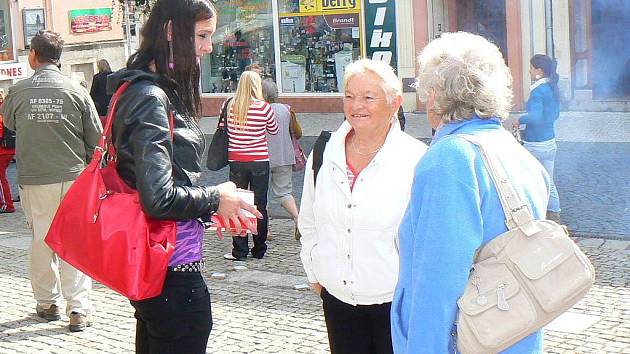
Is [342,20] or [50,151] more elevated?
[342,20]

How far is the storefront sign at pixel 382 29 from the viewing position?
1961 cm

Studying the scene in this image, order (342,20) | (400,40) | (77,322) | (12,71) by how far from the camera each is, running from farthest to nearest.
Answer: (12,71) < (342,20) < (400,40) < (77,322)

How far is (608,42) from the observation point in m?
18.2

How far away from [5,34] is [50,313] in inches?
685

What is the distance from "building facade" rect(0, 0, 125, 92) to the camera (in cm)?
2255

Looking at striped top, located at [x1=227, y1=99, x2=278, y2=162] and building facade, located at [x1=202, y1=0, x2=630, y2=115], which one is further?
building facade, located at [x1=202, y1=0, x2=630, y2=115]

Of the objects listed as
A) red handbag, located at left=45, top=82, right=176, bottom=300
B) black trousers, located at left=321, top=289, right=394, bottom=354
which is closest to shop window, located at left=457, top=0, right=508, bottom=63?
black trousers, located at left=321, top=289, right=394, bottom=354

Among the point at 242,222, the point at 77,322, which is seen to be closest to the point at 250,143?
the point at 77,322

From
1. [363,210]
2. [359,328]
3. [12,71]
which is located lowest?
[359,328]

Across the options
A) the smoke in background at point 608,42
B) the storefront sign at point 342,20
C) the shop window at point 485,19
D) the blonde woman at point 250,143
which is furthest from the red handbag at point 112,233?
the storefront sign at point 342,20

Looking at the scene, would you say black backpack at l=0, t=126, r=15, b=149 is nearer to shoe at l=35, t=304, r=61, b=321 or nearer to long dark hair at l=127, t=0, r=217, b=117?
shoe at l=35, t=304, r=61, b=321

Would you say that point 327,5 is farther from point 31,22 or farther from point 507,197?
point 507,197

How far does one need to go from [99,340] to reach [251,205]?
313 centimetres

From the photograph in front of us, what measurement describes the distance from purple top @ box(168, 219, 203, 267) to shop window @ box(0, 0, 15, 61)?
20.3m
